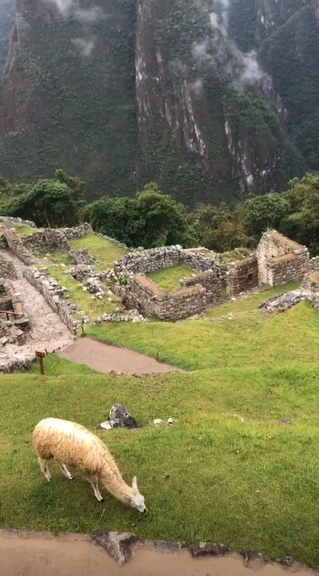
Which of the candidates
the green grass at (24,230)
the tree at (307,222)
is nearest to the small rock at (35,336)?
the green grass at (24,230)

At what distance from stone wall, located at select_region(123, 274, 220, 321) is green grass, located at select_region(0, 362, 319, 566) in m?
5.85

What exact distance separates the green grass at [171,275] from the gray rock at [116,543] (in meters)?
14.8

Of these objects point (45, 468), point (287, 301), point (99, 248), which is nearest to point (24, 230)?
point (99, 248)

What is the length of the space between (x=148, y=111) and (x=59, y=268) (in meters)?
123

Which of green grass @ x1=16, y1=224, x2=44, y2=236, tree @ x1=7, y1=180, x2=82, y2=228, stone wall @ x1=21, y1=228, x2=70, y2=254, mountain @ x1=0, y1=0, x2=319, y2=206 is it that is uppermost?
mountain @ x1=0, y1=0, x2=319, y2=206

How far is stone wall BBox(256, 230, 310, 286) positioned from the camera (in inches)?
760

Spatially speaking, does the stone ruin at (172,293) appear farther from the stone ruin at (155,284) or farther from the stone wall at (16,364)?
the stone wall at (16,364)

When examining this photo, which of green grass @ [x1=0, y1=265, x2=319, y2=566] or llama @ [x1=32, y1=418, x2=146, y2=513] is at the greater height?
llama @ [x1=32, y1=418, x2=146, y2=513]

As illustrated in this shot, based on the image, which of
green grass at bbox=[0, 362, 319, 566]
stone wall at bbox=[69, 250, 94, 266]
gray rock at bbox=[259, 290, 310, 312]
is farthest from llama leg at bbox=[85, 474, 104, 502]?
stone wall at bbox=[69, 250, 94, 266]

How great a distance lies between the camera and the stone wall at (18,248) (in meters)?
23.0

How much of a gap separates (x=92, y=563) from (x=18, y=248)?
19.2 metres

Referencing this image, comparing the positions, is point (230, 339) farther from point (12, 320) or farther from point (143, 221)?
point (143, 221)

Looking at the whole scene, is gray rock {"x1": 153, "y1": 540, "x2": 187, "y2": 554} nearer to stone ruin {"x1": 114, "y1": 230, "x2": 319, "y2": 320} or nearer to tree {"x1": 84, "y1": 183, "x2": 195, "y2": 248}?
stone ruin {"x1": 114, "y1": 230, "x2": 319, "y2": 320}

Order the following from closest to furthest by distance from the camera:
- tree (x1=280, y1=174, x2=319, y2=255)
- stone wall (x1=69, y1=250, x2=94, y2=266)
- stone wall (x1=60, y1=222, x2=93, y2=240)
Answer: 1. stone wall (x1=69, y1=250, x2=94, y2=266)
2. stone wall (x1=60, y1=222, x2=93, y2=240)
3. tree (x1=280, y1=174, x2=319, y2=255)
